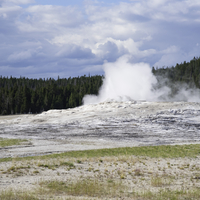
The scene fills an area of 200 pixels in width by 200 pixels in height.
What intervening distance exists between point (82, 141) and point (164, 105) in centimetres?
2326

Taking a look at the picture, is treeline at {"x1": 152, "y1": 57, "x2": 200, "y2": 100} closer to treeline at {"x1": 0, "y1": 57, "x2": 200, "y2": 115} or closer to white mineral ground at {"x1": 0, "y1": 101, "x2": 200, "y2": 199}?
treeline at {"x1": 0, "y1": 57, "x2": 200, "y2": 115}

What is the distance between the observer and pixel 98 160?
19.5 m

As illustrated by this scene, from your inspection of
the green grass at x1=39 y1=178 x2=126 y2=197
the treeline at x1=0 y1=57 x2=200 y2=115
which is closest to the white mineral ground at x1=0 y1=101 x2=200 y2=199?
the green grass at x1=39 y1=178 x2=126 y2=197

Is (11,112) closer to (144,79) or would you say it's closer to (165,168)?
(144,79)

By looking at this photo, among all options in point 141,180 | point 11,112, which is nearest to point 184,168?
point 141,180

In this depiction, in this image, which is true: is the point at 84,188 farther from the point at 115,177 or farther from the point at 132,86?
the point at 132,86

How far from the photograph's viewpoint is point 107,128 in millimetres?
41500

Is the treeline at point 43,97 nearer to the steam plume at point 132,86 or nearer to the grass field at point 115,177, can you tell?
the steam plume at point 132,86

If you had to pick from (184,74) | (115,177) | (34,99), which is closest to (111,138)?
(115,177)

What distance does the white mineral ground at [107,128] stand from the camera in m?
30.5

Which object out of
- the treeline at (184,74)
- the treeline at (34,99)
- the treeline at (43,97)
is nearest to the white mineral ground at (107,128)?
the treeline at (43,97)

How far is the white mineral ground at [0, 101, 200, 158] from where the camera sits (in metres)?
30.5

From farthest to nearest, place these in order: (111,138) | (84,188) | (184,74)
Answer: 1. (184,74)
2. (111,138)
3. (84,188)

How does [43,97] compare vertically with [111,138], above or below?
above
